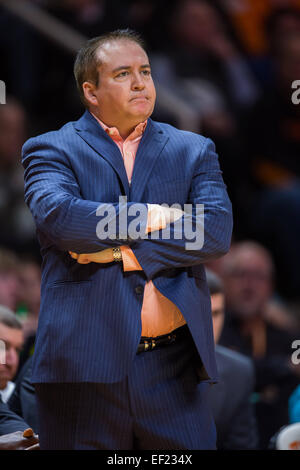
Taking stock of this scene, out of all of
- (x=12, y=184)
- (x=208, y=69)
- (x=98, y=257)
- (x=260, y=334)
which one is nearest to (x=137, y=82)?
(x=98, y=257)

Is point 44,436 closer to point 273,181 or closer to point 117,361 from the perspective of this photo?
point 117,361

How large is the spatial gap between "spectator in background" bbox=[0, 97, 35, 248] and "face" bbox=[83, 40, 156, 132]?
11.5ft

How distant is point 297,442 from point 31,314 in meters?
2.78

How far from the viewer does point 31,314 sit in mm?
5309

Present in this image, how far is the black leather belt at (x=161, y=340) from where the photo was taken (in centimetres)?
234

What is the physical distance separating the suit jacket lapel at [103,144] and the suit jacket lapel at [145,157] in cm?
3

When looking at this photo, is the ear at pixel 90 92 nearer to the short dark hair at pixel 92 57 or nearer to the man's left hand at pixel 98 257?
the short dark hair at pixel 92 57

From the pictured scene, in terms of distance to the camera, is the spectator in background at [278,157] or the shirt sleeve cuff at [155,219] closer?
the shirt sleeve cuff at [155,219]

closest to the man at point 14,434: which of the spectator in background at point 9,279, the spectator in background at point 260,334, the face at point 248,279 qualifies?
the spectator in background at point 260,334

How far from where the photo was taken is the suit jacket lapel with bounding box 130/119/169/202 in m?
2.39

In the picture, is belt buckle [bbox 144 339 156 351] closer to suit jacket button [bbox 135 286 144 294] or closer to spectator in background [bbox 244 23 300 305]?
suit jacket button [bbox 135 286 144 294]

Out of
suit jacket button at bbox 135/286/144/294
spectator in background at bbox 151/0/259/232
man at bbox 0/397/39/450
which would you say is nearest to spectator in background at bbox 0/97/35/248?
spectator in background at bbox 151/0/259/232

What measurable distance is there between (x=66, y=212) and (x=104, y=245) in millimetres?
140

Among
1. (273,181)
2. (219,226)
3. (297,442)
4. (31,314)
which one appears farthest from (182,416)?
(273,181)
